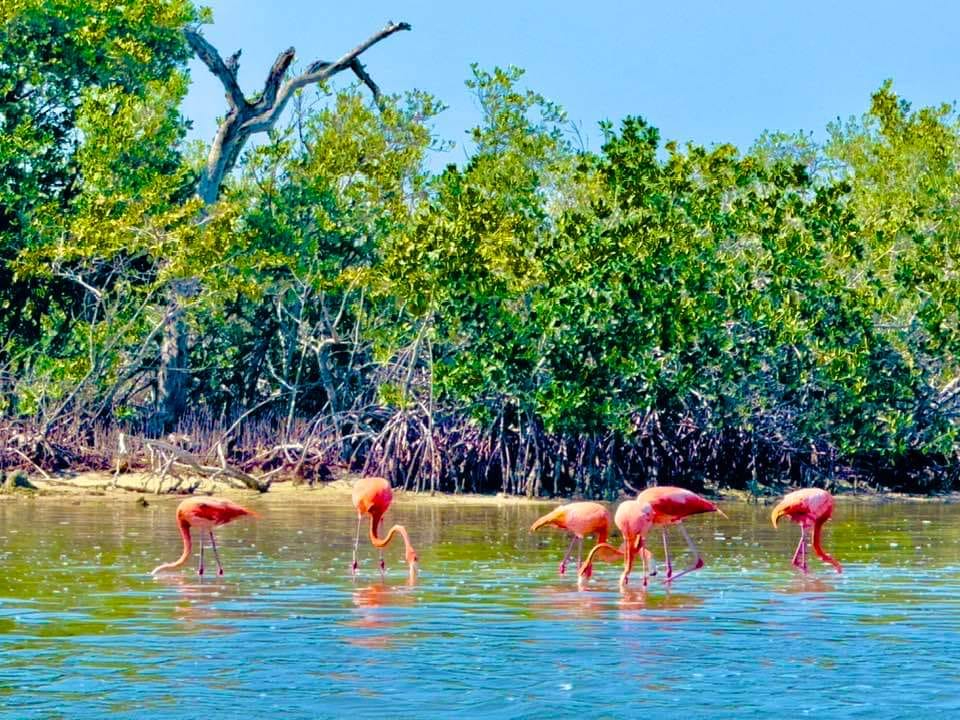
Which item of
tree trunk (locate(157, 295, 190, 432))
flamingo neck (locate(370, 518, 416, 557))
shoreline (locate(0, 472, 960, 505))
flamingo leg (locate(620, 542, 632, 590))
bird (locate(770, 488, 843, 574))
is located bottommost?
flamingo leg (locate(620, 542, 632, 590))

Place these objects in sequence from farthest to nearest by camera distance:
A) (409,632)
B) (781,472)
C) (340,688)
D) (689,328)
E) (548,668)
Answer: (781,472), (689,328), (409,632), (548,668), (340,688)

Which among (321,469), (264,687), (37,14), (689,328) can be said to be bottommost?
(264,687)

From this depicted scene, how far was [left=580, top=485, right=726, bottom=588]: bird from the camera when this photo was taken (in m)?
13.5

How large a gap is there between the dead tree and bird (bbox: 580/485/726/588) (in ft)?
47.6

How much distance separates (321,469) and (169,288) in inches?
158

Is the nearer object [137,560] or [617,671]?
[617,671]

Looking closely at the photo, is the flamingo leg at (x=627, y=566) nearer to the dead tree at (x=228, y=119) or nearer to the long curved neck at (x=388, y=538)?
the long curved neck at (x=388, y=538)

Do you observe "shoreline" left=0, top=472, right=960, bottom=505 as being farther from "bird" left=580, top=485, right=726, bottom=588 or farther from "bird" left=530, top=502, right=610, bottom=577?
"bird" left=580, top=485, right=726, bottom=588

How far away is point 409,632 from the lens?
10.6m

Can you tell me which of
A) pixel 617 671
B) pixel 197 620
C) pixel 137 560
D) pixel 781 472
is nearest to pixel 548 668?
pixel 617 671

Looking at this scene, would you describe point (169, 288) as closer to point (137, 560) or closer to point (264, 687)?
point (137, 560)

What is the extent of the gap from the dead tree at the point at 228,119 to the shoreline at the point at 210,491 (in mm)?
3417

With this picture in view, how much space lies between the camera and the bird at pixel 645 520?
13.5m

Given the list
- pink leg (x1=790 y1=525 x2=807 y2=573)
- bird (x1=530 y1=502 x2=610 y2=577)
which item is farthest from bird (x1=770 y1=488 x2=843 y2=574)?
bird (x1=530 y1=502 x2=610 y2=577)
